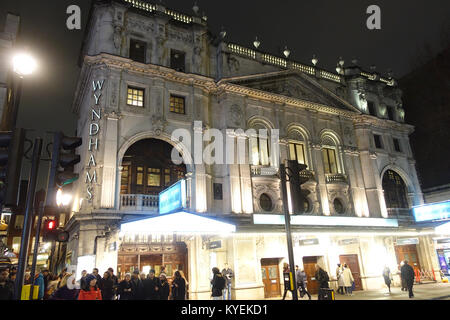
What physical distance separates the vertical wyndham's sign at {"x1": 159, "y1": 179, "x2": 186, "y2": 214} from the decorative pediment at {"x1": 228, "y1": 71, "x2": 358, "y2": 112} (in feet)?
34.8

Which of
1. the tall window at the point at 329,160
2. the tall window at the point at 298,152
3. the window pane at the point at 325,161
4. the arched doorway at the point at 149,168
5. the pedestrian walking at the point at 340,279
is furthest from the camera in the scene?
the tall window at the point at 329,160

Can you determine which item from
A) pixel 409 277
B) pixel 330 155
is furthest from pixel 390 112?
pixel 409 277

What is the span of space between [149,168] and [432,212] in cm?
2175

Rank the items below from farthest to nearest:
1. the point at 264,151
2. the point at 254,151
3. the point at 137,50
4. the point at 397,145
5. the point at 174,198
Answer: the point at 397,145, the point at 264,151, the point at 254,151, the point at 137,50, the point at 174,198

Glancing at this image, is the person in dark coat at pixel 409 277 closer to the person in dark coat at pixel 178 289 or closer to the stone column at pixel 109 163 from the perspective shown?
the person in dark coat at pixel 178 289

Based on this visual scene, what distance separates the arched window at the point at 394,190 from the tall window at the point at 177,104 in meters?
19.2

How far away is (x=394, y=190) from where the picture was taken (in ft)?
95.5

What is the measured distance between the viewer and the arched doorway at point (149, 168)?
757 inches

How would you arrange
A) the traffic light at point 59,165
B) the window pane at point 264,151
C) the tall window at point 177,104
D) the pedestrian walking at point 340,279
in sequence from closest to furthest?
the traffic light at point 59,165 → the pedestrian walking at point 340,279 → the tall window at point 177,104 → the window pane at point 264,151

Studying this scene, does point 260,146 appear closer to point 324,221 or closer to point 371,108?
point 324,221

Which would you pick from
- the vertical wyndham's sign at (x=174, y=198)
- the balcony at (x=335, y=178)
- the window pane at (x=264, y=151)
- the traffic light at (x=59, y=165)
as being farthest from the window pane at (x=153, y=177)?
the traffic light at (x=59, y=165)

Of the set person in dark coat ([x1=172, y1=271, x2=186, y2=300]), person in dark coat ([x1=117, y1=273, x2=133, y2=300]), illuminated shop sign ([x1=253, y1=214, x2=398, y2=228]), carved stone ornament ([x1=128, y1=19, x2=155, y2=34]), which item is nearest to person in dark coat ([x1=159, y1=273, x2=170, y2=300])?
person in dark coat ([x1=172, y1=271, x2=186, y2=300])

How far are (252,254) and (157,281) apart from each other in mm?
9227

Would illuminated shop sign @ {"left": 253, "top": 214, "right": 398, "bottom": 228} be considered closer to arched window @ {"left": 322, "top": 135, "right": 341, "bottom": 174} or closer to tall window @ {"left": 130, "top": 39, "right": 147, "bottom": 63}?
arched window @ {"left": 322, "top": 135, "right": 341, "bottom": 174}
